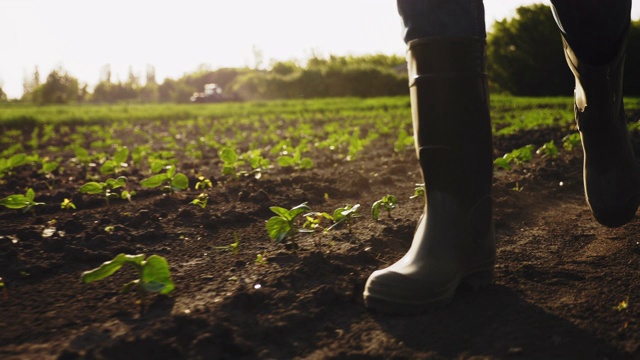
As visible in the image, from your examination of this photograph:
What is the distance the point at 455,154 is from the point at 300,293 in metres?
0.55

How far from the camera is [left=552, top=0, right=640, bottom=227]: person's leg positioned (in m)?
1.84

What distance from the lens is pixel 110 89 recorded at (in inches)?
2798

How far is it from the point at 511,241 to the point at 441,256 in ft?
2.40

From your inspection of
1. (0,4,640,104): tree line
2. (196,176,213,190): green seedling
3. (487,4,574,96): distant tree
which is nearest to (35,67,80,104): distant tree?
(0,4,640,104): tree line

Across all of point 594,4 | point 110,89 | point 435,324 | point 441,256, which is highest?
point 110,89

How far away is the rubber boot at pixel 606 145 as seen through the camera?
79.0 inches

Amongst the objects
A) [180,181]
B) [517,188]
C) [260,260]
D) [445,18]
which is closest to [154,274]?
[260,260]

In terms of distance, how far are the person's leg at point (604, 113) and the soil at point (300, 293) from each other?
169 mm

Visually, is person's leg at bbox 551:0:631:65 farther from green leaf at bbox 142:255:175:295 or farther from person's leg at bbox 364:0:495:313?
green leaf at bbox 142:255:175:295

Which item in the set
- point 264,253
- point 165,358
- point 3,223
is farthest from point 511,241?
point 3,223

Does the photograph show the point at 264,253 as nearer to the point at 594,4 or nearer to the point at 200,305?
the point at 200,305

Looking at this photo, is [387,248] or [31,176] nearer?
[387,248]

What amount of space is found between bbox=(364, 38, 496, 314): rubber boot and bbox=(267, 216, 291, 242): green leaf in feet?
1.55

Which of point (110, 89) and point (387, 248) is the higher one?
point (110, 89)
